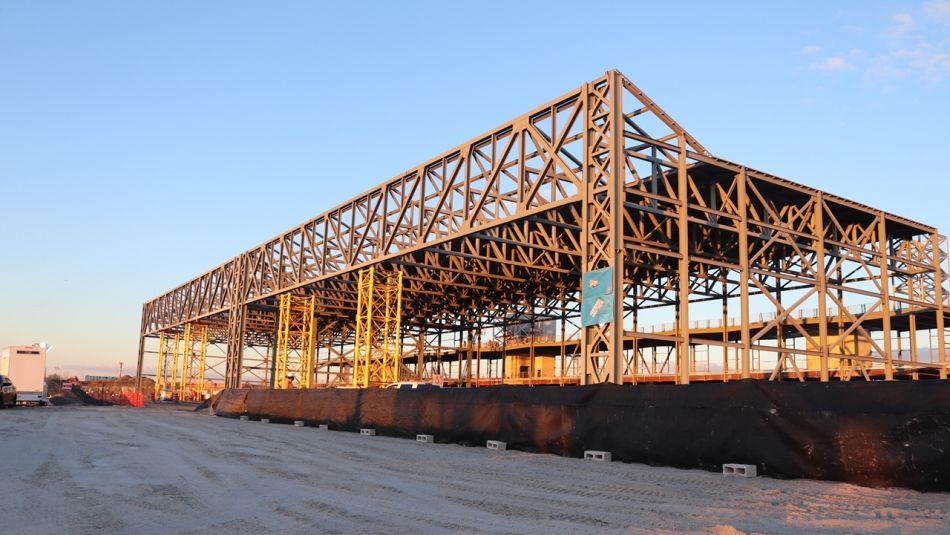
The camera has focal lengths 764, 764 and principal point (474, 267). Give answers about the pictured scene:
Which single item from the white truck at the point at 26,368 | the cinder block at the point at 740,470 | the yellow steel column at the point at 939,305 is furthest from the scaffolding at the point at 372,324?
the yellow steel column at the point at 939,305

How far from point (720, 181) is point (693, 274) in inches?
391

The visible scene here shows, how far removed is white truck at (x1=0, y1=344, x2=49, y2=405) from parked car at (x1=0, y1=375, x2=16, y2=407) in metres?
2.01

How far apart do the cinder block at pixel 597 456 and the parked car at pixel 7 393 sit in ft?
137

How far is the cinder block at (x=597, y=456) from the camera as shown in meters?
15.7

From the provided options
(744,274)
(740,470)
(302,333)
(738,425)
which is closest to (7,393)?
(302,333)

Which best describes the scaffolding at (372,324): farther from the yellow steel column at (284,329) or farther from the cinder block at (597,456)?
the cinder block at (597,456)

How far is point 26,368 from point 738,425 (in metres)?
50.5

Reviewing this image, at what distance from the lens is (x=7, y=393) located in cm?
4653

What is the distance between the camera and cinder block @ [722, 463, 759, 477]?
13.1 metres

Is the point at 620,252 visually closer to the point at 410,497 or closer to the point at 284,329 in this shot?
the point at 410,497

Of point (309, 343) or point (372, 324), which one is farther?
point (309, 343)

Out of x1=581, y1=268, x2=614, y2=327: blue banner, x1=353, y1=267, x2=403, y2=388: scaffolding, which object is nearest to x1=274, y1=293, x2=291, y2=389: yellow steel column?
x1=353, y1=267, x2=403, y2=388: scaffolding

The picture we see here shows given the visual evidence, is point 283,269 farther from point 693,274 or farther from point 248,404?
point 693,274

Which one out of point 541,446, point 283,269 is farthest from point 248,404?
point 541,446
